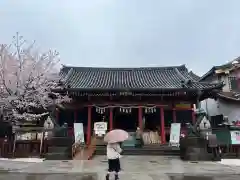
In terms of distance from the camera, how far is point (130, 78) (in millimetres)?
29766

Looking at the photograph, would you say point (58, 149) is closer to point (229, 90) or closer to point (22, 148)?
point (22, 148)

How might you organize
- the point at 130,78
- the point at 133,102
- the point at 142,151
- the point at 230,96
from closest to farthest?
the point at 142,151 → the point at 133,102 → the point at 230,96 → the point at 130,78

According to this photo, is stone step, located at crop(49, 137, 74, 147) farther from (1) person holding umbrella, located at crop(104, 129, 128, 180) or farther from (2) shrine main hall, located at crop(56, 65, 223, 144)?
(1) person holding umbrella, located at crop(104, 129, 128, 180)

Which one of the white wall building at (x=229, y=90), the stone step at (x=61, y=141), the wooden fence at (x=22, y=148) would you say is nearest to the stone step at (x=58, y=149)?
the stone step at (x=61, y=141)

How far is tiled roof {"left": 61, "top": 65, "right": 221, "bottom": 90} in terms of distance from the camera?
80.8ft

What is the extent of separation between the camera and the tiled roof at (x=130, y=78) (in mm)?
24641

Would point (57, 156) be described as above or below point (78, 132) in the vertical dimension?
below

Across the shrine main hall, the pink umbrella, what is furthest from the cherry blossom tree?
the pink umbrella

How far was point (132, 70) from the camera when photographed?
32719mm

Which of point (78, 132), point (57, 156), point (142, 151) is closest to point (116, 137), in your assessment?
point (57, 156)

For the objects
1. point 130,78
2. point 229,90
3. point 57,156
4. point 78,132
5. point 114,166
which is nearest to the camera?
point 114,166

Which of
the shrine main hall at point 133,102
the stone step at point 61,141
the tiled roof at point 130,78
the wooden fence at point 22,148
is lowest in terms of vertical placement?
the wooden fence at point 22,148

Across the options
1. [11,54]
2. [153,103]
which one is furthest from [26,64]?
[153,103]

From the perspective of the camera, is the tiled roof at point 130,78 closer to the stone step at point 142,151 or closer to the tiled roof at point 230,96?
the tiled roof at point 230,96
